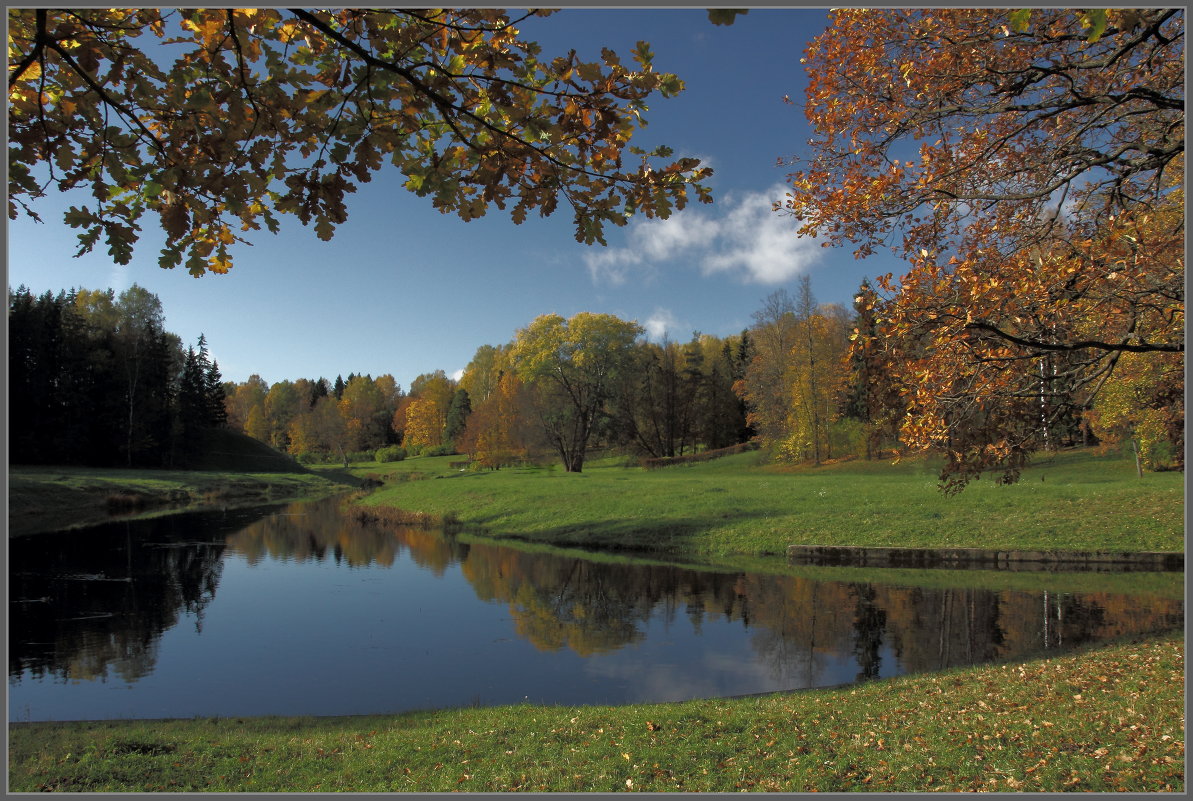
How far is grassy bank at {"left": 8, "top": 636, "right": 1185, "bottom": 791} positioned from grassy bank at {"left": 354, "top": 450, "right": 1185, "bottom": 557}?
13013mm

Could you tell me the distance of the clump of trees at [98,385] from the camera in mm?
44812

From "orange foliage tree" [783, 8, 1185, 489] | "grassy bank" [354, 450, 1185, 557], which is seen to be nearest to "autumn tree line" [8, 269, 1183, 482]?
"grassy bank" [354, 450, 1185, 557]

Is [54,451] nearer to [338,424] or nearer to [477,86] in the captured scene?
[338,424]

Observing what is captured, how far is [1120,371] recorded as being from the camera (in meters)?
9.62

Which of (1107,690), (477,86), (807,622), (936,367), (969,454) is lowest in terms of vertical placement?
(807,622)

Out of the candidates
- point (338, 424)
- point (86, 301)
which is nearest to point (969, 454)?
point (86, 301)

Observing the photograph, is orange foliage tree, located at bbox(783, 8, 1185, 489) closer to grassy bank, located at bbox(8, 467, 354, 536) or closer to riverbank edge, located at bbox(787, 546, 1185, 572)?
riverbank edge, located at bbox(787, 546, 1185, 572)

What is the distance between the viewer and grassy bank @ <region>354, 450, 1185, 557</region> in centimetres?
2059

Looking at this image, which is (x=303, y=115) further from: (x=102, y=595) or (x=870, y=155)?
(x=102, y=595)

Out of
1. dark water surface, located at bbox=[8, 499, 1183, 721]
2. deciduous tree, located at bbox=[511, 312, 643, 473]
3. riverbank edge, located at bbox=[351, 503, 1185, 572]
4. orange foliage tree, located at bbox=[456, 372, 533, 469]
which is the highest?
deciduous tree, located at bbox=[511, 312, 643, 473]

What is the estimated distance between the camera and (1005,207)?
834 cm

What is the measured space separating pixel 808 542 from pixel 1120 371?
13.4 meters

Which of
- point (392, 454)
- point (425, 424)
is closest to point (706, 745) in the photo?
point (392, 454)

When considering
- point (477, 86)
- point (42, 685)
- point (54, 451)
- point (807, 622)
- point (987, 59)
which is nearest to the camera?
point (477, 86)
